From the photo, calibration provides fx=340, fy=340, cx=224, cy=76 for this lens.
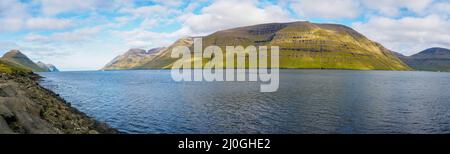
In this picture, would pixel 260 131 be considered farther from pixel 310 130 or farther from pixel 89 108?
pixel 89 108

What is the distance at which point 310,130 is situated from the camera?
47.2 m
